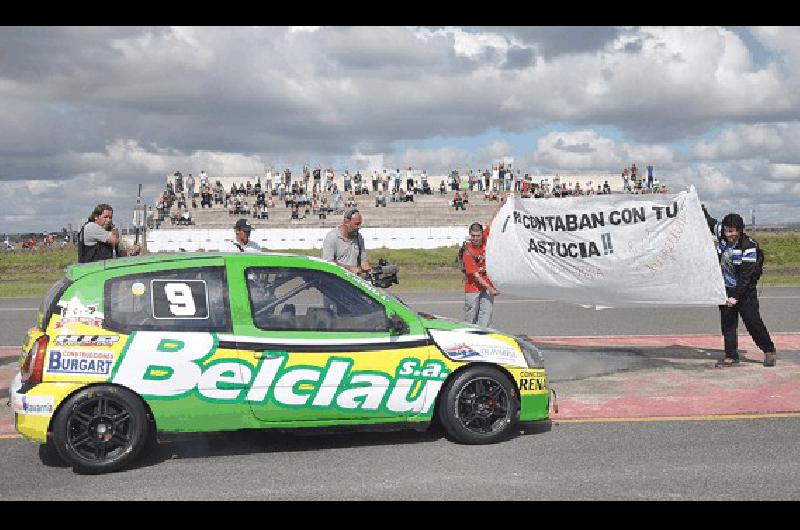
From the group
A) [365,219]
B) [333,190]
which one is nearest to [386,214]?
[365,219]

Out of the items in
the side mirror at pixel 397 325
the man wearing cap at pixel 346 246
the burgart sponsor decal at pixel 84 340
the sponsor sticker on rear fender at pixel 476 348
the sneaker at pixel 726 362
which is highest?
the man wearing cap at pixel 346 246

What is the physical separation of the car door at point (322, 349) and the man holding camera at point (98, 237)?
3670mm

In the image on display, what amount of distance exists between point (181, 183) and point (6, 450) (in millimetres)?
55206

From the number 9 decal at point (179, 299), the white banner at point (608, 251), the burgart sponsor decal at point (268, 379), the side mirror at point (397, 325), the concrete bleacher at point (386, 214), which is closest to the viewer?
the burgart sponsor decal at point (268, 379)

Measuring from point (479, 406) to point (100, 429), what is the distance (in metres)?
2.68

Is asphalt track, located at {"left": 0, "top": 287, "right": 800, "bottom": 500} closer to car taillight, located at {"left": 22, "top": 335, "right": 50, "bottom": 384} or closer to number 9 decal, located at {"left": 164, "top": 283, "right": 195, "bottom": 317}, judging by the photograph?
car taillight, located at {"left": 22, "top": 335, "right": 50, "bottom": 384}

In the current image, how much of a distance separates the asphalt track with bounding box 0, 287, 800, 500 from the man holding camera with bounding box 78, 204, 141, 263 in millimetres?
1670

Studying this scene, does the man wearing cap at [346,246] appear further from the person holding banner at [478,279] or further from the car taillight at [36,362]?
the car taillight at [36,362]

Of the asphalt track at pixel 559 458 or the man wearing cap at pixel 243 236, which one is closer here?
the asphalt track at pixel 559 458

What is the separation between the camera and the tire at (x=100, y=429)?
559 centimetres

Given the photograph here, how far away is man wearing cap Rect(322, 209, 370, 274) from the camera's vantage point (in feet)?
31.3

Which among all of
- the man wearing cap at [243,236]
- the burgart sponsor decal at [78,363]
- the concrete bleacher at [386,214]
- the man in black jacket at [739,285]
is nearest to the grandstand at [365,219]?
the concrete bleacher at [386,214]

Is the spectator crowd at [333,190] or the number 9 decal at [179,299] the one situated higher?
the spectator crowd at [333,190]

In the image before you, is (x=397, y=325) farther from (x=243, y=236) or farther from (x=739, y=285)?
(x=739, y=285)
